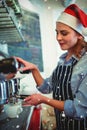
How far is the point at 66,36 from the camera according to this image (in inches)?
42.4

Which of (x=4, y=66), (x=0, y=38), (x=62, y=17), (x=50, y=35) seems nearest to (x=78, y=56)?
(x=62, y=17)

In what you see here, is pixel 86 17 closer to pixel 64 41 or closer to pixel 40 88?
pixel 64 41

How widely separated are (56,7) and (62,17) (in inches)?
30.1

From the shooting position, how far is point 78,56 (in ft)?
3.55

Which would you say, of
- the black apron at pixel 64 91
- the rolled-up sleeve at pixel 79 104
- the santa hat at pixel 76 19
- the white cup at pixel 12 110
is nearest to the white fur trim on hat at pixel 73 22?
the santa hat at pixel 76 19

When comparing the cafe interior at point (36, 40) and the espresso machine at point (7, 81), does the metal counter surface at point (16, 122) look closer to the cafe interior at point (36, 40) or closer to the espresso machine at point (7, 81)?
the espresso machine at point (7, 81)

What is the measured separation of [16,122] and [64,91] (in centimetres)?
25

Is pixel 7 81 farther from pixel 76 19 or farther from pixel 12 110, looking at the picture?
pixel 76 19

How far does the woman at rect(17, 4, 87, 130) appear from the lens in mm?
990

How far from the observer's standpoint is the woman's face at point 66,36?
1.08 m

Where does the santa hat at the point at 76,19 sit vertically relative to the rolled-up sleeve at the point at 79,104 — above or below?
above

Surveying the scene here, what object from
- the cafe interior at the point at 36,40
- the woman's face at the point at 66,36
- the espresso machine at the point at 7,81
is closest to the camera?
the espresso machine at the point at 7,81

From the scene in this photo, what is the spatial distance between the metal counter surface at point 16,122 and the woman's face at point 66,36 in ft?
1.22

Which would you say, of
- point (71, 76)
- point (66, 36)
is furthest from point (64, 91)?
point (66, 36)
